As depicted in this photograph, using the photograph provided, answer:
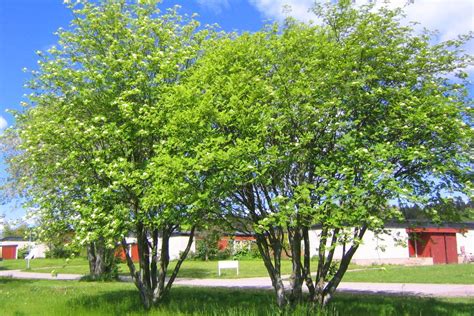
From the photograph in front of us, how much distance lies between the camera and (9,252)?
7862 cm

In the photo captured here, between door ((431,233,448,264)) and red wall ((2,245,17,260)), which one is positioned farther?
red wall ((2,245,17,260))

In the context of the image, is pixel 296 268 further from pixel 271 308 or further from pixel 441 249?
pixel 441 249

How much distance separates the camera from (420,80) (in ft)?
32.0

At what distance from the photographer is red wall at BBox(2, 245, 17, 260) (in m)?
78.2

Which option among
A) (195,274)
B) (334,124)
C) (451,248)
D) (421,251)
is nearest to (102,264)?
(195,274)

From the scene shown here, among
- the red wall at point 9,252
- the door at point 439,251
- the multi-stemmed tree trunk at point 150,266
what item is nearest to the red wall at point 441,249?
the door at point 439,251

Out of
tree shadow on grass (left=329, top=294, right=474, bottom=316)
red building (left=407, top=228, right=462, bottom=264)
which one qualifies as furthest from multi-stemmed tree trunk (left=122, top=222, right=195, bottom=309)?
red building (left=407, top=228, right=462, bottom=264)

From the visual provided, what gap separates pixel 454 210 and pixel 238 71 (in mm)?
5473

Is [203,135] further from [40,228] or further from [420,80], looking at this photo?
[40,228]

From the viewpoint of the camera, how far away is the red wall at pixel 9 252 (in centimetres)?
7819

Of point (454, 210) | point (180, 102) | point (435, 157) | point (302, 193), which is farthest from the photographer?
point (454, 210)

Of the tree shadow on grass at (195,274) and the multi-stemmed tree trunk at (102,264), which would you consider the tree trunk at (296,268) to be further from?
the tree shadow on grass at (195,274)

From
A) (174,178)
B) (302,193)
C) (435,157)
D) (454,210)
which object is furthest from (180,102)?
(454,210)

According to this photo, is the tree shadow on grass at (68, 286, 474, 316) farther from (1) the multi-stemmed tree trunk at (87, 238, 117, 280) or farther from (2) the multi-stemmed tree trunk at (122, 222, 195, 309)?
(1) the multi-stemmed tree trunk at (87, 238, 117, 280)
